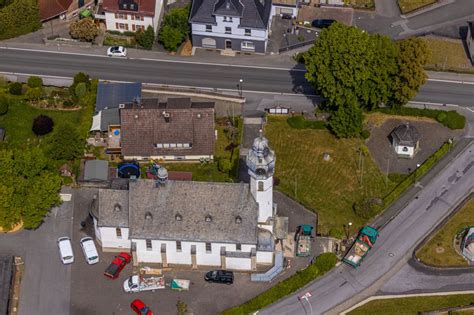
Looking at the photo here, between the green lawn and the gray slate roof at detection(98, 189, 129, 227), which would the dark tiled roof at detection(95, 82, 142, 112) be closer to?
the green lawn

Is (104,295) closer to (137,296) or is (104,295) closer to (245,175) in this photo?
(137,296)

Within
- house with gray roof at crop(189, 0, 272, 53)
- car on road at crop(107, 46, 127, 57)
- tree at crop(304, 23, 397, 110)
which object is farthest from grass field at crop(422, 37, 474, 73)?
car on road at crop(107, 46, 127, 57)

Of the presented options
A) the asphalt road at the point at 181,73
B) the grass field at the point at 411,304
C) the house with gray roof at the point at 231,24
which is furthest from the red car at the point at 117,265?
the house with gray roof at the point at 231,24

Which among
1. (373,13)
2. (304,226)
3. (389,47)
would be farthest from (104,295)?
(373,13)

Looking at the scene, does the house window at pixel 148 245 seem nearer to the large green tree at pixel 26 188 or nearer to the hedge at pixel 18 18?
the large green tree at pixel 26 188

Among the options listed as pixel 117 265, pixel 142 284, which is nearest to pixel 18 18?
pixel 117 265

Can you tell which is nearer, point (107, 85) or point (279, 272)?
point (279, 272)
